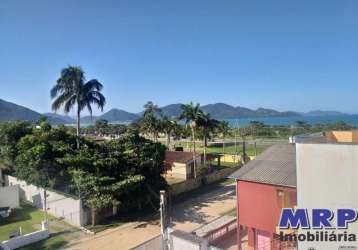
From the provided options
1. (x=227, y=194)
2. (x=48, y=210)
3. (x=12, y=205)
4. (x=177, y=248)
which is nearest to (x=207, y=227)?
(x=177, y=248)

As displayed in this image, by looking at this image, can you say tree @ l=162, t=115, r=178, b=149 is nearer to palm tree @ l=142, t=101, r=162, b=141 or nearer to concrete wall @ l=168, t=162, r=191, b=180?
palm tree @ l=142, t=101, r=162, b=141

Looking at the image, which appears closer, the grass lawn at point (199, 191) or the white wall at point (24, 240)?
the white wall at point (24, 240)

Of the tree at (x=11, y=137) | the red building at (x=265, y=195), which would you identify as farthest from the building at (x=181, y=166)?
the red building at (x=265, y=195)

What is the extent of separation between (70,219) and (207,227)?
9.29 metres

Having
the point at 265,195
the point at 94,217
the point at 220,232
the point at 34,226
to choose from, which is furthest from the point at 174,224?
the point at 34,226

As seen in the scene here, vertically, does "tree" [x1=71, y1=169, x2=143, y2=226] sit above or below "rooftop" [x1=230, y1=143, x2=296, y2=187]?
below

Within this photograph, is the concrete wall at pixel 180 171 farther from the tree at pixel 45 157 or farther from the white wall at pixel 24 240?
the white wall at pixel 24 240

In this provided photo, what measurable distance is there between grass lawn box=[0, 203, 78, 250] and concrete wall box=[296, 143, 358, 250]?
14.1 meters

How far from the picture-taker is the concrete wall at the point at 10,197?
24359mm

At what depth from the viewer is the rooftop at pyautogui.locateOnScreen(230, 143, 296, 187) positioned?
46.9 feet

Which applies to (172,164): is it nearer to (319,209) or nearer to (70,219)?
(70,219)

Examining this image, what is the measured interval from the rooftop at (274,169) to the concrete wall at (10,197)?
1822 cm

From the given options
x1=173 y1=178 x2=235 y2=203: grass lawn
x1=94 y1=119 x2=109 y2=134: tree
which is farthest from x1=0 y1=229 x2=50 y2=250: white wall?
x1=94 y1=119 x2=109 y2=134: tree

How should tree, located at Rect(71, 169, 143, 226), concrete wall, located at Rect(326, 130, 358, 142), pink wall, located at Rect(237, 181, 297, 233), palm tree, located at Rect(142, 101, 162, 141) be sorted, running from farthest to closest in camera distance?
palm tree, located at Rect(142, 101, 162, 141) → tree, located at Rect(71, 169, 143, 226) → pink wall, located at Rect(237, 181, 297, 233) → concrete wall, located at Rect(326, 130, 358, 142)
